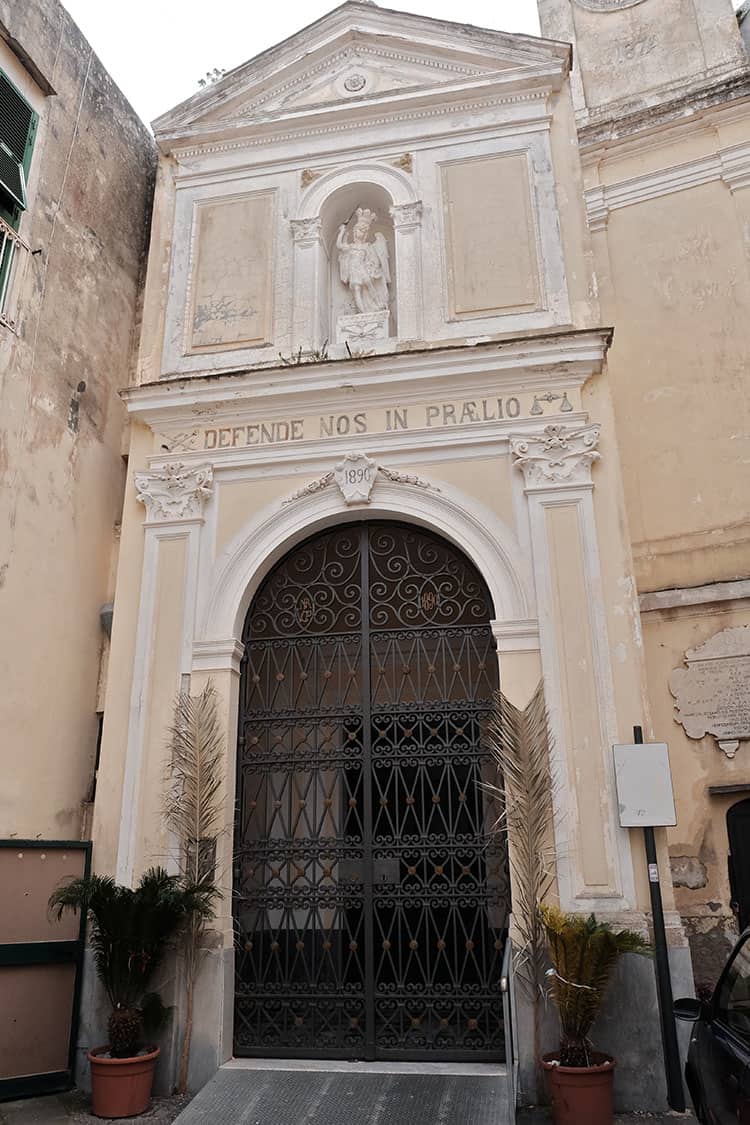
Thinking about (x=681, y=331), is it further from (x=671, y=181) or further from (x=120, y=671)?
(x=120, y=671)

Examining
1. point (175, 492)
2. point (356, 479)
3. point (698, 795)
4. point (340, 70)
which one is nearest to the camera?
point (356, 479)

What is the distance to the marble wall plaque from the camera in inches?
332

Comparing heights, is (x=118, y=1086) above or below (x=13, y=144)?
below

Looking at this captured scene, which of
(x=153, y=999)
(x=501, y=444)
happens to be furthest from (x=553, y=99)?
(x=153, y=999)

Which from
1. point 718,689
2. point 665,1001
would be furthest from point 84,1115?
point 718,689

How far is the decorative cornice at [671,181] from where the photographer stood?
10188mm

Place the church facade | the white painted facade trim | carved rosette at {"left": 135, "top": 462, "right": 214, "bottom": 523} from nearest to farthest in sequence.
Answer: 1. the church facade
2. carved rosette at {"left": 135, "top": 462, "right": 214, "bottom": 523}
3. the white painted facade trim

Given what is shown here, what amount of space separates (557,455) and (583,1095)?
4693 millimetres

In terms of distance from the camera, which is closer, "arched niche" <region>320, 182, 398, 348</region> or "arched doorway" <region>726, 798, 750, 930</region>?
"arched doorway" <region>726, 798, 750, 930</region>

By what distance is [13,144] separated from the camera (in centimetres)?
827

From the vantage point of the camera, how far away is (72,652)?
27.3ft

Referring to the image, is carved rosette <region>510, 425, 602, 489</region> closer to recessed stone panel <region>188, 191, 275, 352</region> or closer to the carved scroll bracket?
the carved scroll bracket

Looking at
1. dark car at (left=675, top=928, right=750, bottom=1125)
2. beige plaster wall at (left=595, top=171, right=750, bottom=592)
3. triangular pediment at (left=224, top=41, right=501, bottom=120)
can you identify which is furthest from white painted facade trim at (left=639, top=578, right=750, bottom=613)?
triangular pediment at (left=224, top=41, right=501, bottom=120)

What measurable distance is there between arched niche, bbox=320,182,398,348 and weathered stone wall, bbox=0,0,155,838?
236cm
